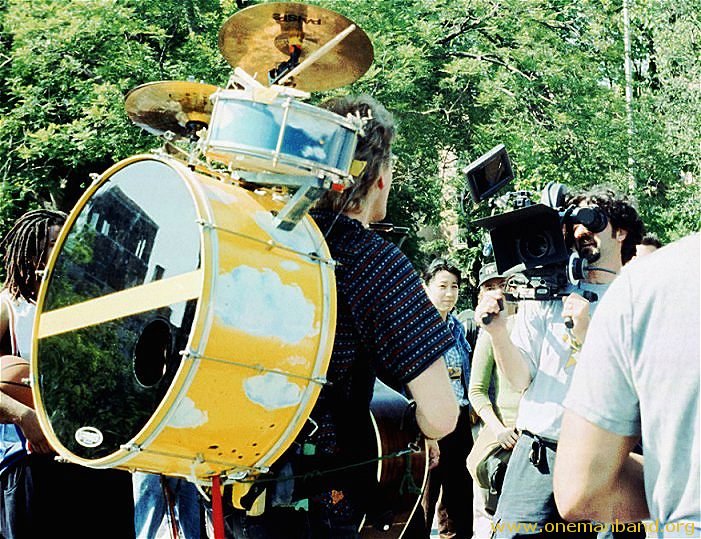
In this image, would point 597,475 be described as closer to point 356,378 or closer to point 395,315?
point 395,315

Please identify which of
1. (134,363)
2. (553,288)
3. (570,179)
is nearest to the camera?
(134,363)

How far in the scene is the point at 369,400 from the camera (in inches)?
105

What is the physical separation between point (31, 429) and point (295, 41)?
65.8 inches

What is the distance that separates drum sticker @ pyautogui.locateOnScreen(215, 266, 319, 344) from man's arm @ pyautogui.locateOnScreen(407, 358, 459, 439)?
0.34 metres

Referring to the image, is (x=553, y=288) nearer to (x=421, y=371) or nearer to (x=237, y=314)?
(x=421, y=371)

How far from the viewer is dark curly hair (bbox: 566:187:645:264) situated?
4.13 metres

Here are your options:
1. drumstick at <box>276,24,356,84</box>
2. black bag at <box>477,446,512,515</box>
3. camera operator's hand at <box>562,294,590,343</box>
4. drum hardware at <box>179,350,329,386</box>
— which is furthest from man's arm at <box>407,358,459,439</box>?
black bag at <box>477,446,512,515</box>

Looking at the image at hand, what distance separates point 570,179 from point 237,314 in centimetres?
1309

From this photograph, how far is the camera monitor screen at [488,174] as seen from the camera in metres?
3.77

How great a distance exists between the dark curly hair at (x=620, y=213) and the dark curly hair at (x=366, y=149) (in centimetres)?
155

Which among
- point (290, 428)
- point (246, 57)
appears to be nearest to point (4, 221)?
point (246, 57)

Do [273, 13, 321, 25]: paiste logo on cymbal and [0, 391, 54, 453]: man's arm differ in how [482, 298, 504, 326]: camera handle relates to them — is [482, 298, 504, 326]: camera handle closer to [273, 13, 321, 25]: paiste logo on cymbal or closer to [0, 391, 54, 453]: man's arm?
[273, 13, 321, 25]: paiste logo on cymbal

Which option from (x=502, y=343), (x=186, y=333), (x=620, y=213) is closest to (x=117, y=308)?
(x=186, y=333)

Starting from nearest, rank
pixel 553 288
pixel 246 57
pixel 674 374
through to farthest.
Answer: pixel 674 374
pixel 246 57
pixel 553 288
